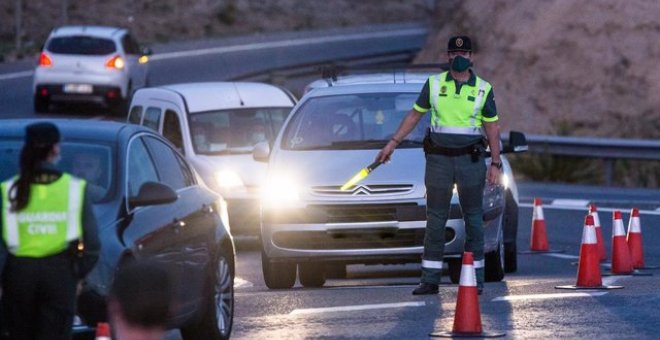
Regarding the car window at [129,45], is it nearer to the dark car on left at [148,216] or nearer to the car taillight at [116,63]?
the car taillight at [116,63]

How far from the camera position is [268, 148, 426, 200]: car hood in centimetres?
1384

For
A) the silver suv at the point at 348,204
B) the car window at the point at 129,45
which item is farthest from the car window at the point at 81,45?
the silver suv at the point at 348,204

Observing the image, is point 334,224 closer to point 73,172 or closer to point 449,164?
point 449,164

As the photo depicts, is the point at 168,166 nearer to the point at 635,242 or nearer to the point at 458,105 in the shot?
the point at 458,105

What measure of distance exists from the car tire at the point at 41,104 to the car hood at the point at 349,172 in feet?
70.2

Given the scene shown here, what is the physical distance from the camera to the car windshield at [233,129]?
19.7 metres

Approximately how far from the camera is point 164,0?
68.4 m

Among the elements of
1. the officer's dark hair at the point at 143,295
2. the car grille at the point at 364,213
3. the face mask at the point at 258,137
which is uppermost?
the face mask at the point at 258,137

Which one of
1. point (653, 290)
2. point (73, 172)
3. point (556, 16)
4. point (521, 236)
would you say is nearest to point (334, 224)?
point (653, 290)

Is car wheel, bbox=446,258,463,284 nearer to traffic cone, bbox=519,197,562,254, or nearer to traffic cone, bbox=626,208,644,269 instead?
traffic cone, bbox=626,208,644,269

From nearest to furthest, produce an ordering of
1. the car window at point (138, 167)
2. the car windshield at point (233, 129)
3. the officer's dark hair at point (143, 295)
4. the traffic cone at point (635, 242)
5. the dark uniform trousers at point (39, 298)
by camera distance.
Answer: the officer's dark hair at point (143, 295), the dark uniform trousers at point (39, 298), the car window at point (138, 167), the traffic cone at point (635, 242), the car windshield at point (233, 129)

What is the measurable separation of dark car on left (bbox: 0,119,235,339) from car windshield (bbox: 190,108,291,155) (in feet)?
28.4

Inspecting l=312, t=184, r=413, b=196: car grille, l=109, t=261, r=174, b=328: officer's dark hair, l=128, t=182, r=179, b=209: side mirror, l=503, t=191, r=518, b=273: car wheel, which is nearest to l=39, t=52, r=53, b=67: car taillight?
l=503, t=191, r=518, b=273: car wheel

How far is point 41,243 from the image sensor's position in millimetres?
8117
